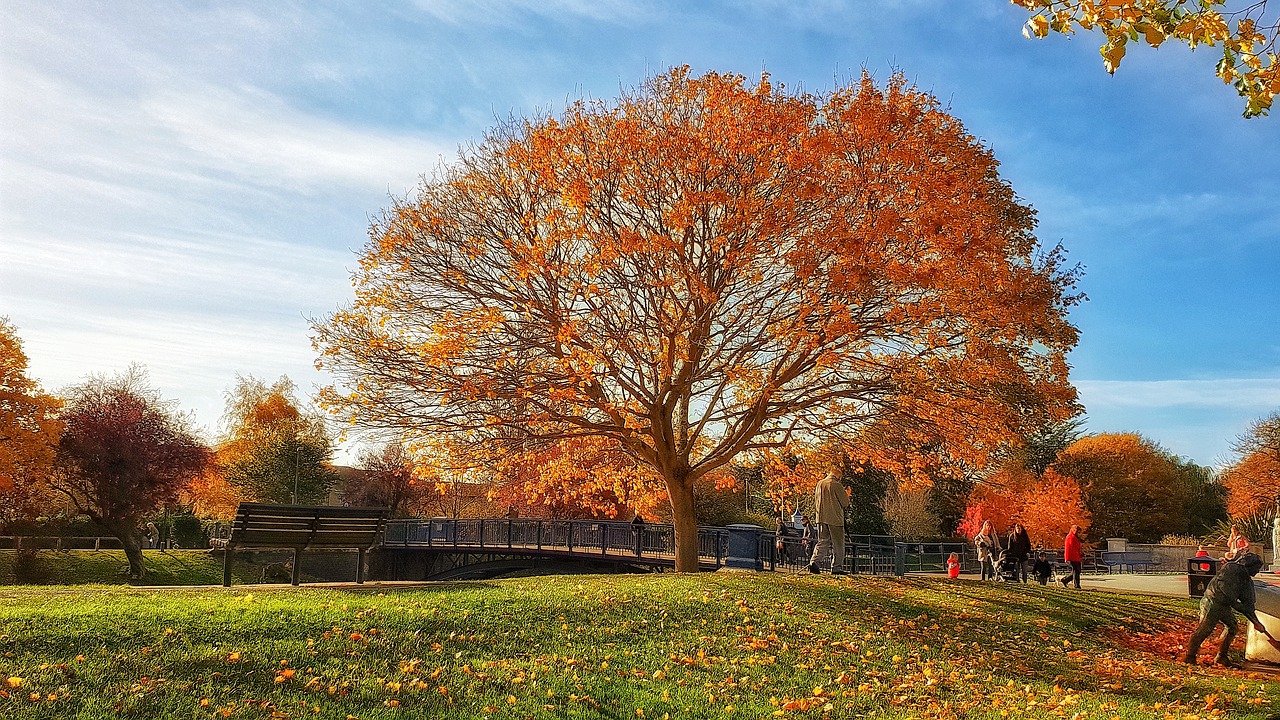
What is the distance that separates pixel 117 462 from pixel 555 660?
3550 centimetres

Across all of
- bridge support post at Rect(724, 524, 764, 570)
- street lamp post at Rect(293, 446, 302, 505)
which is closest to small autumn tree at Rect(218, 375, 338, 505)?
street lamp post at Rect(293, 446, 302, 505)

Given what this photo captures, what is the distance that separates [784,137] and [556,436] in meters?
7.53

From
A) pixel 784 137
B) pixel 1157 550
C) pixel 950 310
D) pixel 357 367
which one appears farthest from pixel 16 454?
pixel 1157 550

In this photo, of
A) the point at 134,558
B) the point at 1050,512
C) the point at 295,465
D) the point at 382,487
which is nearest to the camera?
the point at 134,558

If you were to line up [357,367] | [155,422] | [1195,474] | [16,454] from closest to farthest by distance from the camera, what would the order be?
[357,367] → [16,454] → [155,422] → [1195,474]

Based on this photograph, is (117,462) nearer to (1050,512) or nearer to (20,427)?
(20,427)

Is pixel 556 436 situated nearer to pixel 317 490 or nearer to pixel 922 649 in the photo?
pixel 922 649

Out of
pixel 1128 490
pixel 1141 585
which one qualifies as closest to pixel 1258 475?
pixel 1128 490

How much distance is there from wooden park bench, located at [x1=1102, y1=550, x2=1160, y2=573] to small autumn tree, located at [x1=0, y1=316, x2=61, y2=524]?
43.1 m

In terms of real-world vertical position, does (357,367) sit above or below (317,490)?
above

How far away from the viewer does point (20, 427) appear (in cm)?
3075

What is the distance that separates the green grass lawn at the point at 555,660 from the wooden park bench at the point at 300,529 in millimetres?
1246

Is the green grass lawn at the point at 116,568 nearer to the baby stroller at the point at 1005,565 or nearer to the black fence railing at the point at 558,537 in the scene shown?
the black fence railing at the point at 558,537

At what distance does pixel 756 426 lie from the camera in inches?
726
